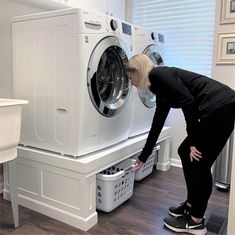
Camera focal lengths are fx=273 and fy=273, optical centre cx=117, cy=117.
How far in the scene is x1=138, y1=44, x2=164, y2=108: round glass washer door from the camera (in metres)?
2.66

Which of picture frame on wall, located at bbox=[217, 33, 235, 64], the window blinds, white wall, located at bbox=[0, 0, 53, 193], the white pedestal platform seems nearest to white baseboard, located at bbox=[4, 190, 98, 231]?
the white pedestal platform

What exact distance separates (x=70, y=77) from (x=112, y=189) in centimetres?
87

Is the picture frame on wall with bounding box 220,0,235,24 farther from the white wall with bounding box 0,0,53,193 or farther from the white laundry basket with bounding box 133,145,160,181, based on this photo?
the white wall with bounding box 0,0,53,193

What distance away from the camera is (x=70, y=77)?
182 centimetres

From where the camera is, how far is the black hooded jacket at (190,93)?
5.38 feet

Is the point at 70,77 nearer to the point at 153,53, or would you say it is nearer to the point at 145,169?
the point at 153,53

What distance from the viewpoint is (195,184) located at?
177cm

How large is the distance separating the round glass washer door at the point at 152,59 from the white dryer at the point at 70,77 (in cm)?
43

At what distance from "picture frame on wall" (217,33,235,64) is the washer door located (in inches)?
36.0

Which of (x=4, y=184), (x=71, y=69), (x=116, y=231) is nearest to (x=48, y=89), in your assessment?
(x=71, y=69)

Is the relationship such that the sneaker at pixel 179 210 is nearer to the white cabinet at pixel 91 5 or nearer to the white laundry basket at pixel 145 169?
the white laundry basket at pixel 145 169

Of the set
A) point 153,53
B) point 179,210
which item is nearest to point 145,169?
point 179,210

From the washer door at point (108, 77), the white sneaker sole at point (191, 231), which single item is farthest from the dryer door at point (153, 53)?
the white sneaker sole at point (191, 231)

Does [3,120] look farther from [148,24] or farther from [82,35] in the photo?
[148,24]
